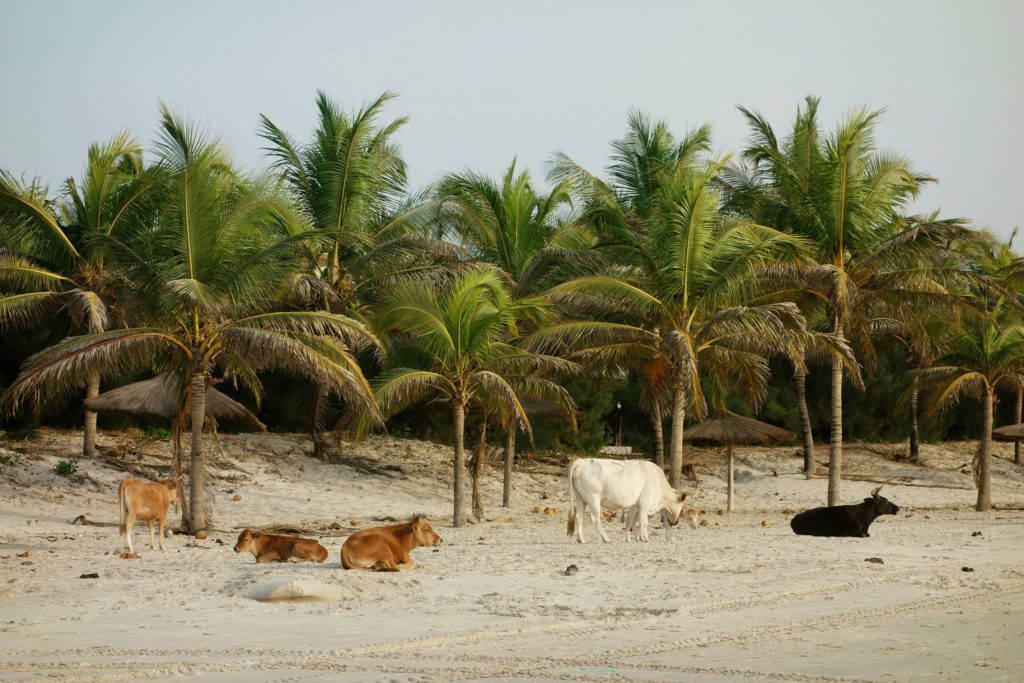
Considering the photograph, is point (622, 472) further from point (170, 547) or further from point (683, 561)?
point (170, 547)

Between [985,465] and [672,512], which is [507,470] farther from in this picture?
[985,465]

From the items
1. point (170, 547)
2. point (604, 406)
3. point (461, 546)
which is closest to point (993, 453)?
point (604, 406)

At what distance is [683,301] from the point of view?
20.9m

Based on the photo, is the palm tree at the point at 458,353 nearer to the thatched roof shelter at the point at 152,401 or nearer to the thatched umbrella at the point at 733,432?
the thatched roof shelter at the point at 152,401

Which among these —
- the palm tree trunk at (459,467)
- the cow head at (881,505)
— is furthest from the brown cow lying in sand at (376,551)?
the cow head at (881,505)

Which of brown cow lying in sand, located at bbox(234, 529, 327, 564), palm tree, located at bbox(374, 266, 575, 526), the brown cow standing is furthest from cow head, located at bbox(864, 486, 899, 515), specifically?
the brown cow standing

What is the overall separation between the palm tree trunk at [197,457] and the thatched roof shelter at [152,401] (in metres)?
2.43

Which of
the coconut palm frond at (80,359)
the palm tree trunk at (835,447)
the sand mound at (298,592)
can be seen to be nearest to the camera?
the sand mound at (298,592)

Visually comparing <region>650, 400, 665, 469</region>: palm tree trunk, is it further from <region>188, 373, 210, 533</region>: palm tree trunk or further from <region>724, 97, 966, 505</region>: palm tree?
<region>188, 373, 210, 533</region>: palm tree trunk

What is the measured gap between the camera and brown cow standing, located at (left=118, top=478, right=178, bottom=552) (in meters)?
13.9

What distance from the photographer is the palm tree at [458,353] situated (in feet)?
61.5

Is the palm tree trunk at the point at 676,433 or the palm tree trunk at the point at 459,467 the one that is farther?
the palm tree trunk at the point at 676,433

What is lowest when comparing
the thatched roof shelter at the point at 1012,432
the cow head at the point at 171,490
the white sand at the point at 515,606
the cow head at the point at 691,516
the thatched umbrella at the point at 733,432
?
the white sand at the point at 515,606

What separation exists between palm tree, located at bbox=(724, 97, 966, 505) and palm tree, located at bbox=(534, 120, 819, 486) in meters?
1.00
